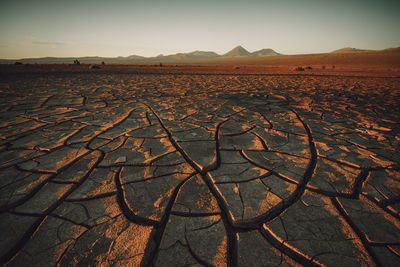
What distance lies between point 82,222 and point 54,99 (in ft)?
13.2

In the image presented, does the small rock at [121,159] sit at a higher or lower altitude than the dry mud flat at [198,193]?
higher

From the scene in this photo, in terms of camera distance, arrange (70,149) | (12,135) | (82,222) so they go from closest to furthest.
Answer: (82,222), (70,149), (12,135)

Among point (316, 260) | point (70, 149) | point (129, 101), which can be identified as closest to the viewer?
point (316, 260)

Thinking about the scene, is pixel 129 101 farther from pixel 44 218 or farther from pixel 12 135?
pixel 44 218

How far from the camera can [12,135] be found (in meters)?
2.11

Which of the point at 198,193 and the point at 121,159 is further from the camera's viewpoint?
the point at 121,159

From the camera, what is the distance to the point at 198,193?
49.2 inches

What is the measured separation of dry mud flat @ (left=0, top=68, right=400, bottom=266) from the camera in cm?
90

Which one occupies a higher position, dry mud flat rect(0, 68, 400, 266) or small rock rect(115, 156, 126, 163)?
small rock rect(115, 156, 126, 163)

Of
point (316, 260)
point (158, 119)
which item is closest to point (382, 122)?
point (316, 260)

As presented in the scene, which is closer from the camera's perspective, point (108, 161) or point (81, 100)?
point (108, 161)

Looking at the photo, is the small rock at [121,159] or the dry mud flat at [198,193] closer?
the dry mud flat at [198,193]

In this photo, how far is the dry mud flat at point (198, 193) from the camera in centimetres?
90

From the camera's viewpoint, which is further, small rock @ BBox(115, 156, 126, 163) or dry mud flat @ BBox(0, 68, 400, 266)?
small rock @ BBox(115, 156, 126, 163)
